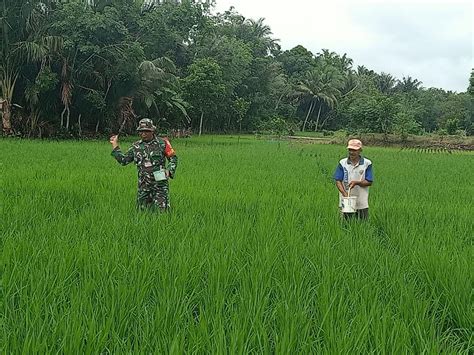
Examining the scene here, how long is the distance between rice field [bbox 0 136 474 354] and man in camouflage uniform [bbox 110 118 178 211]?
287 mm

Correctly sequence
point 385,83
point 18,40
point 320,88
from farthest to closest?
point 385,83 < point 320,88 < point 18,40

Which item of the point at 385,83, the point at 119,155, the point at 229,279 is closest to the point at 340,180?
the point at 229,279

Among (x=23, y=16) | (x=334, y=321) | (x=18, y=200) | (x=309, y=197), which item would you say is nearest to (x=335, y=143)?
(x=23, y=16)

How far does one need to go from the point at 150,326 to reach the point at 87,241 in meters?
1.43

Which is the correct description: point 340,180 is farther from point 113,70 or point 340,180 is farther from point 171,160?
point 113,70

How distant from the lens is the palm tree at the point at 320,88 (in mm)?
46219

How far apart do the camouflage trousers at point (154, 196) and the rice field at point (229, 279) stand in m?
0.21

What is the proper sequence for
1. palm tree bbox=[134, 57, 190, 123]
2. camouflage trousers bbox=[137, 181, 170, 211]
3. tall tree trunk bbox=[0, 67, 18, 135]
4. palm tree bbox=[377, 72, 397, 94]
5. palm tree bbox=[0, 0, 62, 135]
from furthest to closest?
palm tree bbox=[377, 72, 397, 94], palm tree bbox=[134, 57, 190, 123], tall tree trunk bbox=[0, 67, 18, 135], palm tree bbox=[0, 0, 62, 135], camouflage trousers bbox=[137, 181, 170, 211]

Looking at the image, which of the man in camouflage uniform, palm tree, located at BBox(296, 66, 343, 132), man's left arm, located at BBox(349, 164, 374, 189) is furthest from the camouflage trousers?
palm tree, located at BBox(296, 66, 343, 132)

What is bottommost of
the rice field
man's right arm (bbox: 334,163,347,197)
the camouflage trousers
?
the rice field

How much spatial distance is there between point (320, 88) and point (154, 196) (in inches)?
1733

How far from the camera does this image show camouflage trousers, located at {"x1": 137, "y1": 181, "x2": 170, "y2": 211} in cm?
442

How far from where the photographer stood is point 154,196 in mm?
4477

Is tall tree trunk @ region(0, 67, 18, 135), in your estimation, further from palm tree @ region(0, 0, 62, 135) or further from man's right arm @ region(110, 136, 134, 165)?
man's right arm @ region(110, 136, 134, 165)
